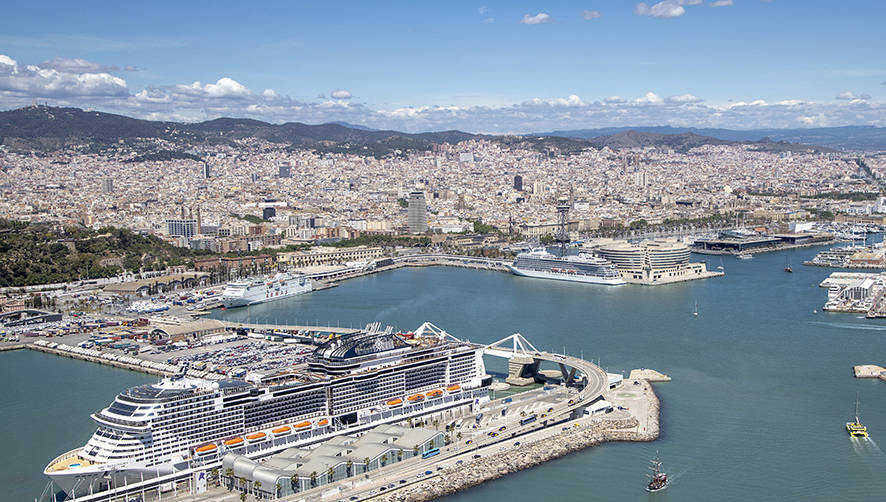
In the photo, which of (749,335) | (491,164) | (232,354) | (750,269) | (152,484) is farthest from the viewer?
(491,164)

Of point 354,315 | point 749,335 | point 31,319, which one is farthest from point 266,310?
point 749,335

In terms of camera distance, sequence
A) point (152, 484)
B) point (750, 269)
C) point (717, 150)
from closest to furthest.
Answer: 1. point (152, 484)
2. point (750, 269)
3. point (717, 150)

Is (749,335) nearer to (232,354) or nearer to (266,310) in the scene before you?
(232,354)

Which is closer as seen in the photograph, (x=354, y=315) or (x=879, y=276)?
(x=354, y=315)

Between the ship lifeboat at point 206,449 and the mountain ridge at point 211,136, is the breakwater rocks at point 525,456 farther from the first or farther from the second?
the mountain ridge at point 211,136

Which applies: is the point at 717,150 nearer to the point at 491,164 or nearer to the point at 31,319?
the point at 491,164

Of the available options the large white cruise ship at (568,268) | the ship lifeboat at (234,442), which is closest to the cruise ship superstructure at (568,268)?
the large white cruise ship at (568,268)

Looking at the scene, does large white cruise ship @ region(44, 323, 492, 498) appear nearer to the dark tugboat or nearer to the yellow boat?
the dark tugboat
